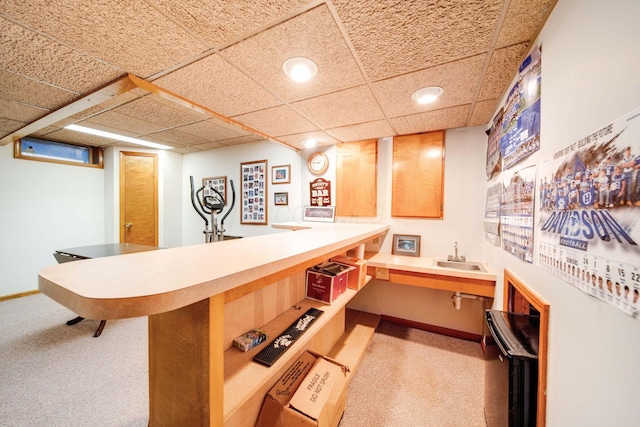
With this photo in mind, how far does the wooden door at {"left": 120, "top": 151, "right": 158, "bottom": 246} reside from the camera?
4172 millimetres

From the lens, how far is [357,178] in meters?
3.10

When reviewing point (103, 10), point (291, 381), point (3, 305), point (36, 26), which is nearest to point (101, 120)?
point (36, 26)

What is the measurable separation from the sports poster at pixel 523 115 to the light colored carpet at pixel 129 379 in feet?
5.97

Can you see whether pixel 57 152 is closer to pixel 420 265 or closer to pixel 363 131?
pixel 363 131

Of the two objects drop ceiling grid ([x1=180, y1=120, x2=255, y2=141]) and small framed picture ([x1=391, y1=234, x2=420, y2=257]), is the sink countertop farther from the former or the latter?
drop ceiling grid ([x1=180, y1=120, x2=255, y2=141])

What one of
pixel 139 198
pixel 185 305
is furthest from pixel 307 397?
pixel 139 198

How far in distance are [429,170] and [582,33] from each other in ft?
6.24

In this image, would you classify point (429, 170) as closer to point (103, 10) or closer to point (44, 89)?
point (103, 10)

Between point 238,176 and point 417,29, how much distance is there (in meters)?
3.54

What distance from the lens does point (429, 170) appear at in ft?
8.84

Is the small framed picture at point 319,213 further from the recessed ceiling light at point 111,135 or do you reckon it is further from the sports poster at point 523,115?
the recessed ceiling light at point 111,135

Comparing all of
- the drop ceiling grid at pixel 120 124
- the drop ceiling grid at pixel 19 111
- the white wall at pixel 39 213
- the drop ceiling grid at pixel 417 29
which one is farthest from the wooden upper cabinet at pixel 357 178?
the white wall at pixel 39 213

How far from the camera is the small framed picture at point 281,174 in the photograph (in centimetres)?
367

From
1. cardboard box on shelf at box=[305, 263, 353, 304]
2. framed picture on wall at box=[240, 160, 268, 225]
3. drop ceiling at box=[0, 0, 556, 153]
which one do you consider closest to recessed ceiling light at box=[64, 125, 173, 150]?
drop ceiling at box=[0, 0, 556, 153]
